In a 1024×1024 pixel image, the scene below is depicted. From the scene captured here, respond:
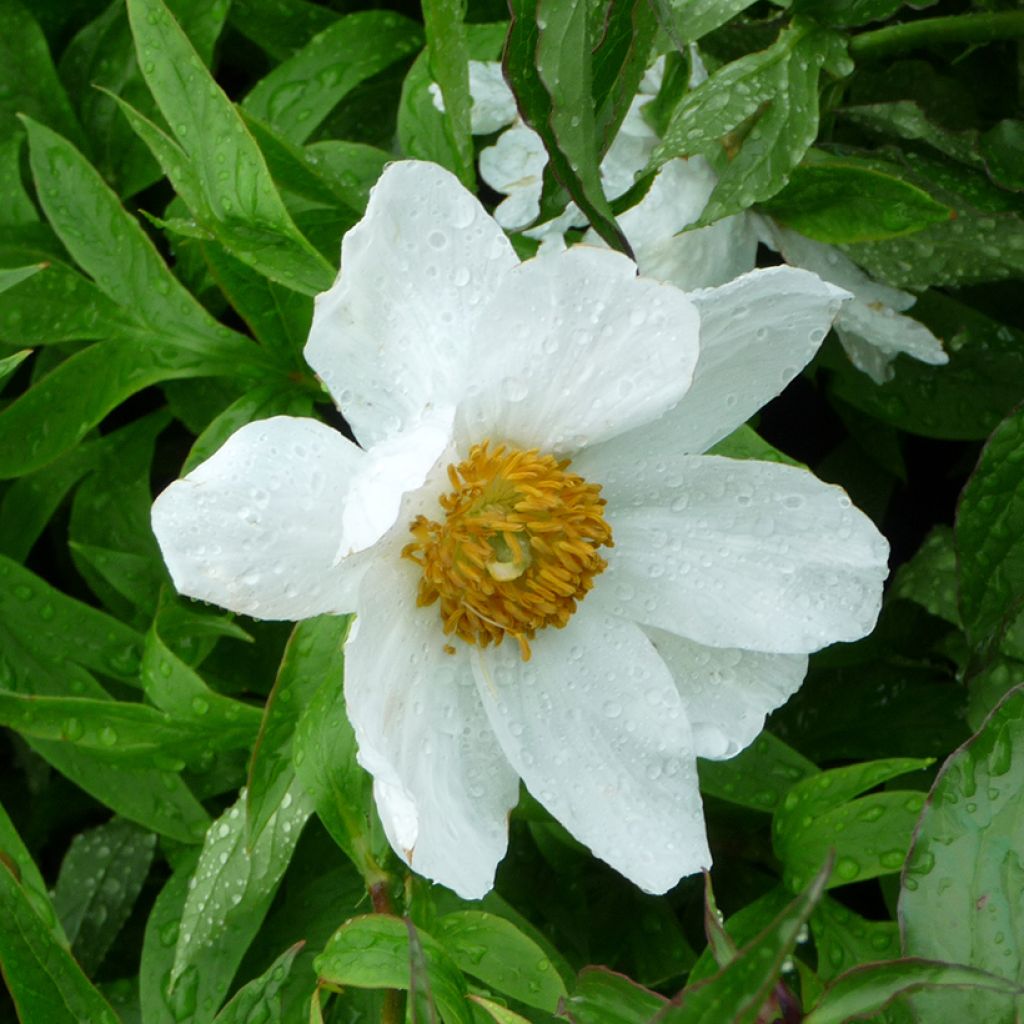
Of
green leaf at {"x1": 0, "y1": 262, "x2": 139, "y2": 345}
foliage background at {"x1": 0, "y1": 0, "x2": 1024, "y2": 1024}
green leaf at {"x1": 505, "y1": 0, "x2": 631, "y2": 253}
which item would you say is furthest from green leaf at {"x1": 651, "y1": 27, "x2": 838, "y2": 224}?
green leaf at {"x1": 0, "y1": 262, "x2": 139, "y2": 345}

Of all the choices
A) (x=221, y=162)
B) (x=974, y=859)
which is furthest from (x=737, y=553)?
(x=221, y=162)

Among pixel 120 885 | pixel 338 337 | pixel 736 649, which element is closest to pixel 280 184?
pixel 338 337

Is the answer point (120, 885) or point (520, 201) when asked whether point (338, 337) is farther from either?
point (120, 885)

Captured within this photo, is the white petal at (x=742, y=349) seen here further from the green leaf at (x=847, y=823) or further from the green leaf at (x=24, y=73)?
the green leaf at (x=24, y=73)

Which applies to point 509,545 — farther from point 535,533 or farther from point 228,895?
point 228,895

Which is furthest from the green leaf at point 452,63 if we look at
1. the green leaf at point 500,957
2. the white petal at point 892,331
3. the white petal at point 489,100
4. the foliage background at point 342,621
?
the green leaf at point 500,957

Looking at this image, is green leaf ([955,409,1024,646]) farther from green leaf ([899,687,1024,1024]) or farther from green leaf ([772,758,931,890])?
green leaf ([899,687,1024,1024])
